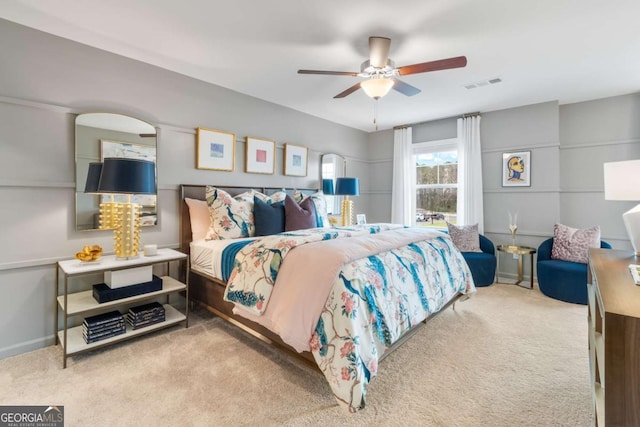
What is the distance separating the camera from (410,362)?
216cm

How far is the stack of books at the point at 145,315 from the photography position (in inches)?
96.7

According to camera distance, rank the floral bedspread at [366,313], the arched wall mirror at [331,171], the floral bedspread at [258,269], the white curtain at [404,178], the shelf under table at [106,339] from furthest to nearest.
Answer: the white curtain at [404,178]
the arched wall mirror at [331,171]
the shelf under table at [106,339]
the floral bedspread at [258,269]
the floral bedspread at [366,313]

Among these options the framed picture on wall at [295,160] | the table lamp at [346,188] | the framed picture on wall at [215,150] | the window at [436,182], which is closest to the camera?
the framed picture on wall at [215,150]

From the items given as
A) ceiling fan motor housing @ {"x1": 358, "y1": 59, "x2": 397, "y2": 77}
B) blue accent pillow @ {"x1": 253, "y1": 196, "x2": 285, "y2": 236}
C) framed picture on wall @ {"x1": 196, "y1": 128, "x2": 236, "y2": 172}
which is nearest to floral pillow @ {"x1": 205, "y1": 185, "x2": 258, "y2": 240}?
blue accent pillow @ {"x1": 253, "y1": 196, "x2": 285, "y2": 236}

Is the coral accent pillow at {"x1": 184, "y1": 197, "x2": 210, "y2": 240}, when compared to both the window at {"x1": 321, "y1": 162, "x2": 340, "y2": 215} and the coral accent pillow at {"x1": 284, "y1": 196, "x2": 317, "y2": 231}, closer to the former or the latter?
the coral accent pillow at {"x1": 284, "y1": 196, "x2": 317, "y2": 231}

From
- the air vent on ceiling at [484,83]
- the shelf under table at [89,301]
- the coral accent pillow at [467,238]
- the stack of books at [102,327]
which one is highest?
the air vent on ceiling at [484,83]

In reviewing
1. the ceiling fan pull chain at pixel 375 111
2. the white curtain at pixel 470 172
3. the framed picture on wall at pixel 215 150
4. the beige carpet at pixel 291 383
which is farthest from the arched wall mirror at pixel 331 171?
the beige carpet at pixel 291 383

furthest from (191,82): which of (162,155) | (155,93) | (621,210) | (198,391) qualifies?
(621,210)

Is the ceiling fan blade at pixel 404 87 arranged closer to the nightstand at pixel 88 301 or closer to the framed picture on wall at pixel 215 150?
the framed picture on wall at pixel 215 150

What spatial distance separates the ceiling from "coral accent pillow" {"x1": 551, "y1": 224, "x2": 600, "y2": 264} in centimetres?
174

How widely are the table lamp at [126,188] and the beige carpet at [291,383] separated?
0.82 meters

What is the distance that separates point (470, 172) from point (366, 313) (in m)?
3.75

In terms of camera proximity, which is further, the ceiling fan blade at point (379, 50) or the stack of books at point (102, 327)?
the ceiling fan blade at point (379, 50)

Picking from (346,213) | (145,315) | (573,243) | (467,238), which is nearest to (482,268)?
(467,238)
